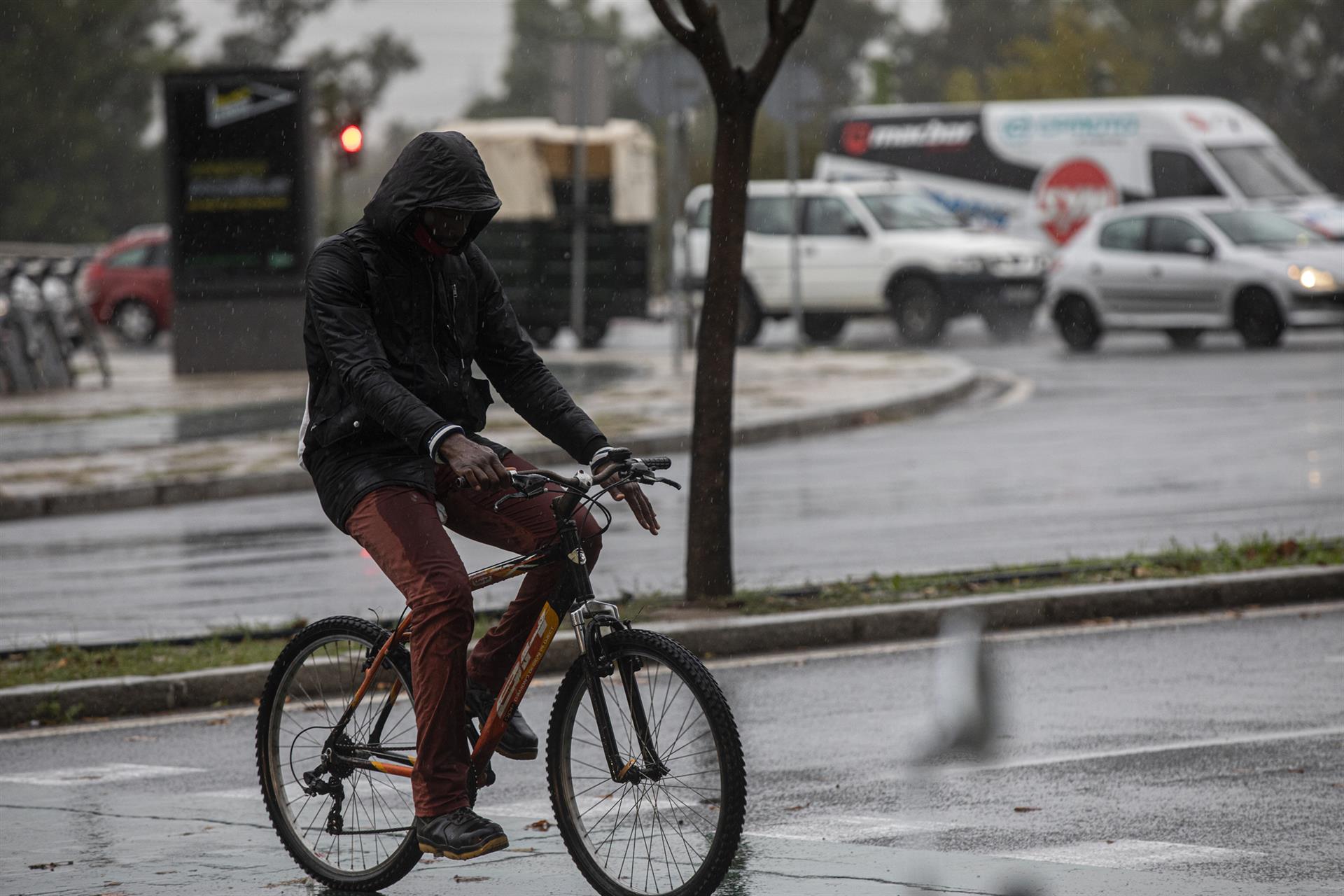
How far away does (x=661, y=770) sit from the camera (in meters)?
4.65

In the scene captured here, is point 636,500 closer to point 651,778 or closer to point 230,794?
point 651,778

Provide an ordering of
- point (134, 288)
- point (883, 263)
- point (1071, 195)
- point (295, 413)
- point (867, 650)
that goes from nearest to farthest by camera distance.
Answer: point (867, 650), point (295, 413), point (883, 263), point (1071, 195), point (134, 288)

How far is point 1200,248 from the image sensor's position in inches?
924

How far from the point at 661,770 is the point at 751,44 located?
7187cm

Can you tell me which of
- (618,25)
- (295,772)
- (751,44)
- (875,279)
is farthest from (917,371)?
(618,25)

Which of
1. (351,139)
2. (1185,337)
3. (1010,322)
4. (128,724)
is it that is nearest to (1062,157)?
(1010,322)

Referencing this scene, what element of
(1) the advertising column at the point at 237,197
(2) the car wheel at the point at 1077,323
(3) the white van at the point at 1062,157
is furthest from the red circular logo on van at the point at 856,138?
(1) the advertising column at the point at 237,197

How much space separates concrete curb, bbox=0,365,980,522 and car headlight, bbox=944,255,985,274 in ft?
23.1

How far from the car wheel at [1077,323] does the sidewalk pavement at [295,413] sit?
1814 millimetres

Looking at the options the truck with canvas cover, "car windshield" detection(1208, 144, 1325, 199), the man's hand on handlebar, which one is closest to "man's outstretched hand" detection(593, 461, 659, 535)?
the man's hand on handlebar

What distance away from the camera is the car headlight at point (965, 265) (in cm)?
2595

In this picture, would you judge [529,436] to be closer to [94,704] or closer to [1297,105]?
[94,704]

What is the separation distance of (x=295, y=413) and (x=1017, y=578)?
10.9 metres

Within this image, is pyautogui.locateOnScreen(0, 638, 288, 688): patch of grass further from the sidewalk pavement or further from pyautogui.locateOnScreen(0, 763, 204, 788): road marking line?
the sidewalk pavement
